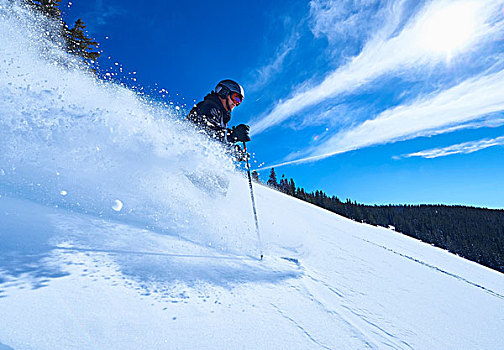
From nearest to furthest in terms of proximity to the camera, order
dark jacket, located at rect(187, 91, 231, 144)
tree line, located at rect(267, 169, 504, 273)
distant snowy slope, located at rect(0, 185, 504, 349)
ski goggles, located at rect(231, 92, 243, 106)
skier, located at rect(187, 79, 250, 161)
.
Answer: distant snowy slope, located at rect(0, 185, 504, 349) → skier, located at rect(187, 79, 250, 161) → dark jacket, located at rect(187, 91, 231, 144) → ski goggles, located at rect(231, 92, 243, 106) → tree line, located at rect(267, 169, 504, 273)

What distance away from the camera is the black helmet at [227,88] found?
791 centimetres

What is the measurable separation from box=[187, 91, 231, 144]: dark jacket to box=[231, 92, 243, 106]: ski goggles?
25.5 inches

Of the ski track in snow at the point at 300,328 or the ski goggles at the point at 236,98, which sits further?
the ski goggles at the point at 236,98

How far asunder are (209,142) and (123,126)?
2200mm

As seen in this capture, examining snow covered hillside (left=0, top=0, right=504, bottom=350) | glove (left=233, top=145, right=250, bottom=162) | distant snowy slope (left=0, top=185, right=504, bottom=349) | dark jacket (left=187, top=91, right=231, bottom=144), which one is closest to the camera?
distant snowy slope (left=0, top=185, right=504, bottom=349)

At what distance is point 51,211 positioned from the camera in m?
3.15

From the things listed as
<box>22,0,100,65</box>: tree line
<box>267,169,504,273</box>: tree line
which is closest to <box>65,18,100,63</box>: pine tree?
<box>22,0,100,65</box>: tree line

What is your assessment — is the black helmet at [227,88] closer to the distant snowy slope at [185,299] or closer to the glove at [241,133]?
the glove at [241,133]

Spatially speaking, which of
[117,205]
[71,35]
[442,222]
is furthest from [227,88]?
[442,222]

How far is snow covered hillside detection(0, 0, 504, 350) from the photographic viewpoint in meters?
1.73

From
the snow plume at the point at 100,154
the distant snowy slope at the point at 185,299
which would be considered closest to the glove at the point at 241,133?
the snow plume at the point at 100,154

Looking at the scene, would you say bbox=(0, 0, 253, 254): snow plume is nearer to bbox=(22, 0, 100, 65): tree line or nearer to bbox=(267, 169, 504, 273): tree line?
bbox=(22, 0, 100, 65): tree line

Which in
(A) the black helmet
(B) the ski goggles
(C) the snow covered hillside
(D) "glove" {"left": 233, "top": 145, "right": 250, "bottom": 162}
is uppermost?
(A) the black helmet

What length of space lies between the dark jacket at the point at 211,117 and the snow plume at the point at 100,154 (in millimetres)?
376
